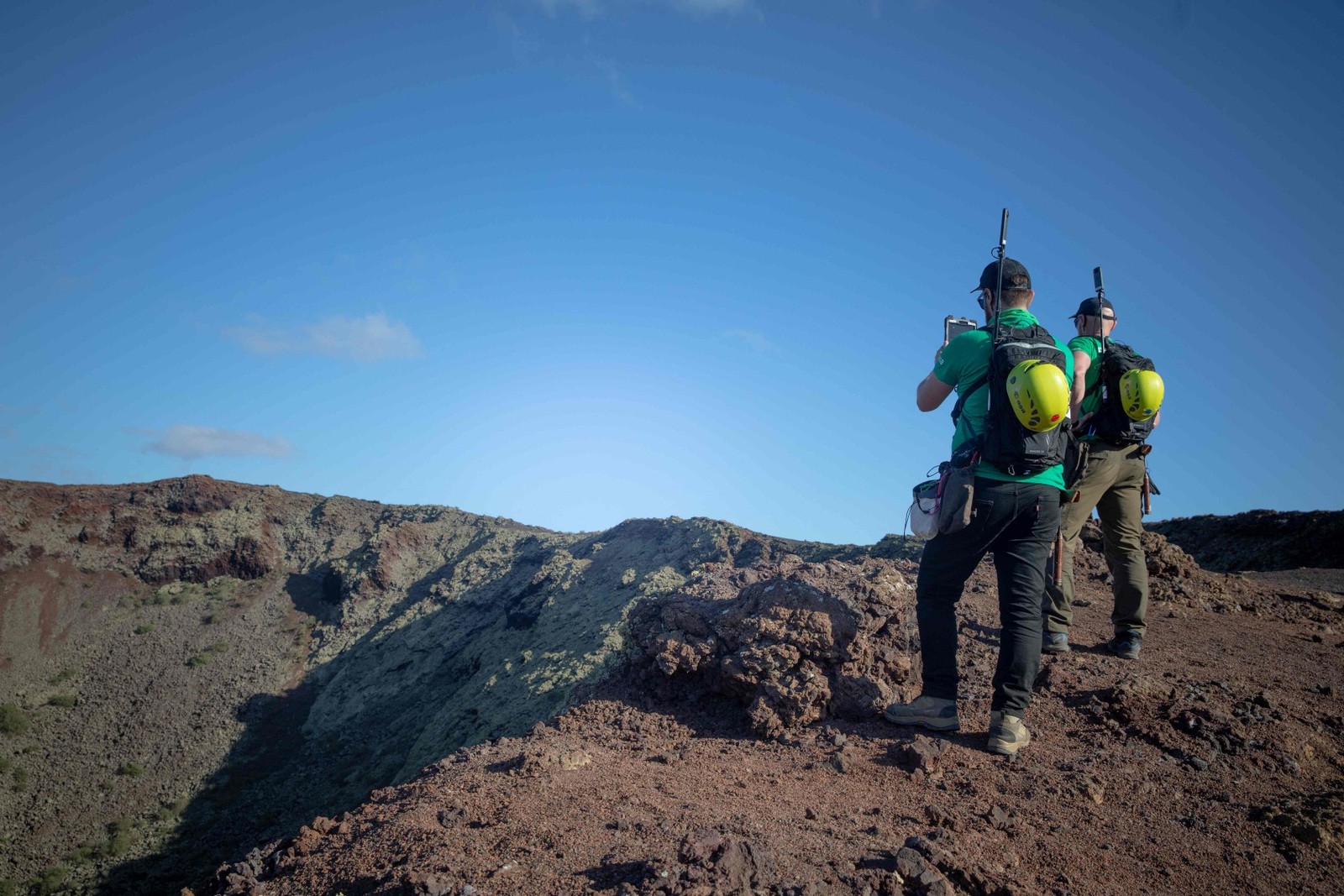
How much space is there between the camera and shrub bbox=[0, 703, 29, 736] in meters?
15.0

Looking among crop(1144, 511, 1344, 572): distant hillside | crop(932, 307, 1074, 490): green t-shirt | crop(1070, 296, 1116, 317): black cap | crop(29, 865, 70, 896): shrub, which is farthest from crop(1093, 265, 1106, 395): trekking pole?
crop(29, 865, 70, 896): shrub

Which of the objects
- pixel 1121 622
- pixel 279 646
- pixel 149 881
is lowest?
pixel 149 881

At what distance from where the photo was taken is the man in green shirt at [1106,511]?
5430 millimetres

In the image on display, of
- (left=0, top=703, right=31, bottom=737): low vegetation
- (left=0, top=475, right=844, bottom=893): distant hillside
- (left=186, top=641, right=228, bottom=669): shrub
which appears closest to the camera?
(left=0, top=475, right=844, bottom=893): distant hillside

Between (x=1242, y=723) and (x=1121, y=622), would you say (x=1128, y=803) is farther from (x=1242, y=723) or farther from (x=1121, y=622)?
(x=1121, y=622)

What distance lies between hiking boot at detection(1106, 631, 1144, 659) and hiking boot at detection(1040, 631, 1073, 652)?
0.37 m

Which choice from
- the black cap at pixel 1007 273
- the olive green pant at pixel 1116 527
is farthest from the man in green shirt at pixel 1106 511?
the black cap at pixel 1007 273

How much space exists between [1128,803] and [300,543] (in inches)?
871

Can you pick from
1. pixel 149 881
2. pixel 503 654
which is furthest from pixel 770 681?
pixel 149 881

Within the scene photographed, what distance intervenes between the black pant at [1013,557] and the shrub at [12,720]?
18.7 metres

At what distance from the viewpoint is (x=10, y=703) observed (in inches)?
619

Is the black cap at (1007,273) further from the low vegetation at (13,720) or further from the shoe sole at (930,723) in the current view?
the low vegetation at (13,720)

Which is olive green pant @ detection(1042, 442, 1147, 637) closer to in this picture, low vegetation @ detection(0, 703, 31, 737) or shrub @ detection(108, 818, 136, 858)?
shrub @ detection(108, 818, 136, 858)

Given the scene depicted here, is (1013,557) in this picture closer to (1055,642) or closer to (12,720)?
(1055,642)
